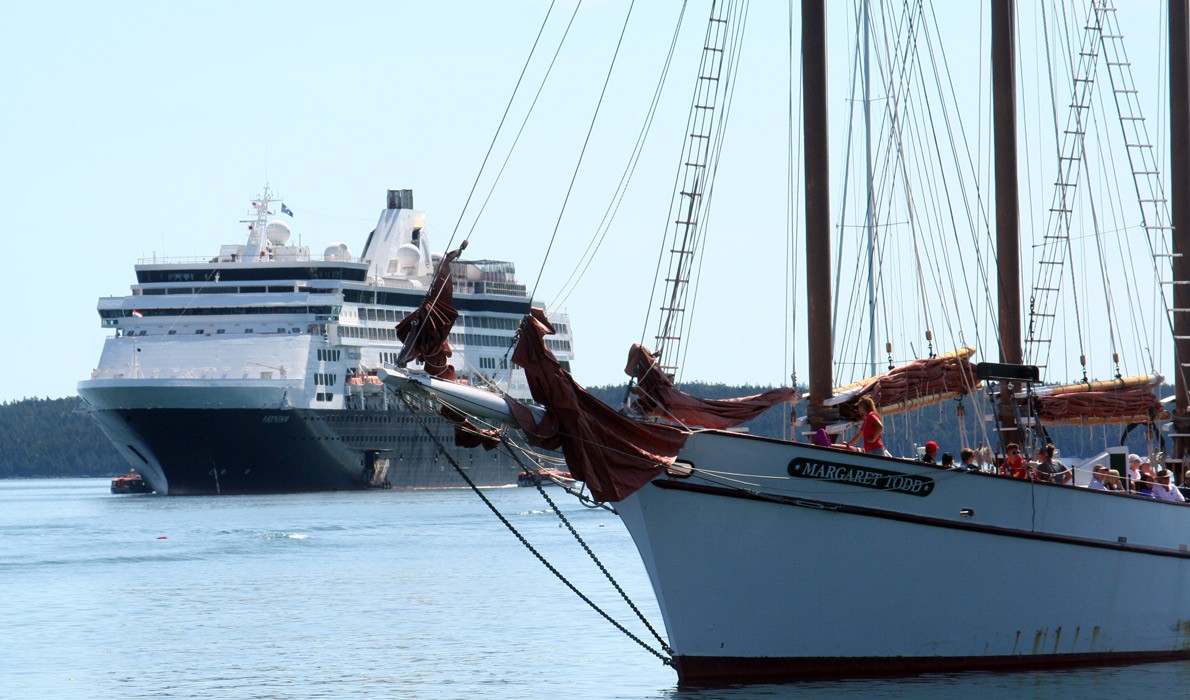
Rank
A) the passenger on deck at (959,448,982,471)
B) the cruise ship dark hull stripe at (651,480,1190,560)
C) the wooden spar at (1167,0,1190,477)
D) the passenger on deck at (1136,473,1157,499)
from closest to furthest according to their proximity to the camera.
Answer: the cruise ship dark hull stripe at (651,480,1190,560) < the passenger on deck at (959,448,982,471) < the passenger on deck at (1136,473,1157,499) < the wooden spar at (1167,0,1190,477)

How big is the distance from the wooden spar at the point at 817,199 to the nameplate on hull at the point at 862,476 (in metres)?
2.61

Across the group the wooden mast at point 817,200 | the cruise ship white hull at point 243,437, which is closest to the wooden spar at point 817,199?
the wooden mast at point 817,200

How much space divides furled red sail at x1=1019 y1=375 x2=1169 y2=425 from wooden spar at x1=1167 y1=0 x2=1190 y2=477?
3.69ft

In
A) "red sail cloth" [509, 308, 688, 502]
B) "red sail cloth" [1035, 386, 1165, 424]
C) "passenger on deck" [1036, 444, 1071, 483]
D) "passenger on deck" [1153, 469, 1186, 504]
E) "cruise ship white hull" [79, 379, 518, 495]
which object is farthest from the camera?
"cruise ship white hull" [79, 379, 518, 495]

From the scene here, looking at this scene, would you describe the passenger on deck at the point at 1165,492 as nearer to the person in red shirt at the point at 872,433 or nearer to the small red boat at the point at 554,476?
the person in red shirt at the point at 872,433

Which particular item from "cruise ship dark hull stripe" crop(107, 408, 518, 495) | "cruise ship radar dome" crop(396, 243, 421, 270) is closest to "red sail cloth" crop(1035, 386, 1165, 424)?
"cruise ship dark hull stripe" crop(107, 408, 518, 495)

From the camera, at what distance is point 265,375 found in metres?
88.5

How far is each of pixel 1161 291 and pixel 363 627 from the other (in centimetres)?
1407

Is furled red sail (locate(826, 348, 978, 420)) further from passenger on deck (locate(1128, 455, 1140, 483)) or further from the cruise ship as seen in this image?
the cruise ship

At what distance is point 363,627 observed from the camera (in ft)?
96.7

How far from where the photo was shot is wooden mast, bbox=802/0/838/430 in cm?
2022

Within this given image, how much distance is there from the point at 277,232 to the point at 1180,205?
7759cm

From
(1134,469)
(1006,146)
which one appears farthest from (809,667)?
(1006,146)

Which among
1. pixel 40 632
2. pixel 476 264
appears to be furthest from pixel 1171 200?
pixel 476 264
